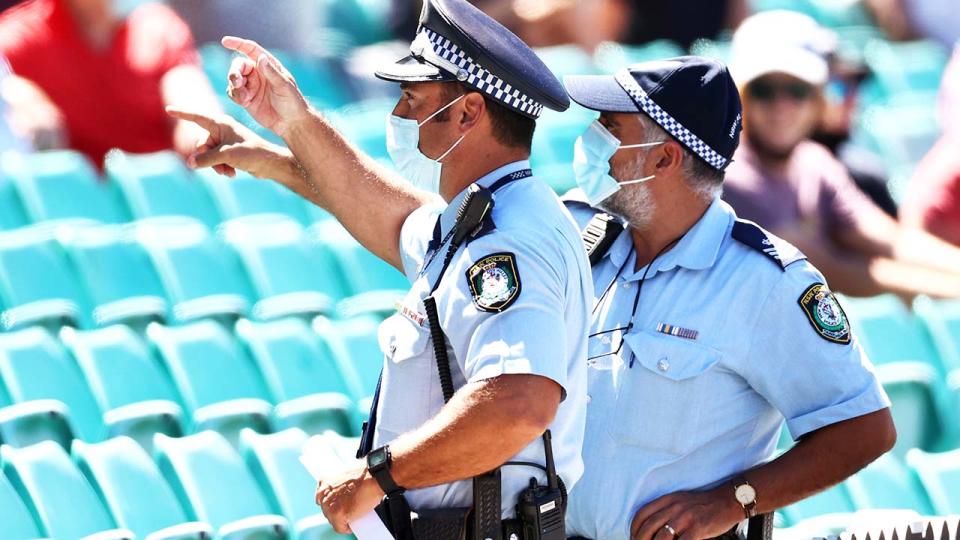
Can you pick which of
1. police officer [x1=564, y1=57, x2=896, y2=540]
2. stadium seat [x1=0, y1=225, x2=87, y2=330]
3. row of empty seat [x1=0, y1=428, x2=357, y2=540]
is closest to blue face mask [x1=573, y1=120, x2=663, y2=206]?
police officer [x1=564, y1=57, x2=896, y2=540]

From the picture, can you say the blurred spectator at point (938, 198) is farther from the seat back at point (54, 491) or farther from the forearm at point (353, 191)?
the seat back at point (54, 491)

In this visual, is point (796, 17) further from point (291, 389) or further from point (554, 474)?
point (554, 474)

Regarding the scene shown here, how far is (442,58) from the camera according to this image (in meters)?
2.12

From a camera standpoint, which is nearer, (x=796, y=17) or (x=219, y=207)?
(x=219, y=207)

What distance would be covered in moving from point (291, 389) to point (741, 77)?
80.8 inches

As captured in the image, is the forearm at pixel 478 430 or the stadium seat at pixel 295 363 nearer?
the forearm at pixel 478 430

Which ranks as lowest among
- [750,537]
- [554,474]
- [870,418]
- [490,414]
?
[750,537]

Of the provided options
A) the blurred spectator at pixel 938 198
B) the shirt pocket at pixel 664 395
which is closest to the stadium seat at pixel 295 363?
the shirt pocket at pixel 664 395

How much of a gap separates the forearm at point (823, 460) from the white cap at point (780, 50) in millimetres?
2697

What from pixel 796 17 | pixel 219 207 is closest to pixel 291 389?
pixel 219 207

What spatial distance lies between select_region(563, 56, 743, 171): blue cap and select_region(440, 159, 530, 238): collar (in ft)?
1.30

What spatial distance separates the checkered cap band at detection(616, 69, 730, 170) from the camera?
8.11ft

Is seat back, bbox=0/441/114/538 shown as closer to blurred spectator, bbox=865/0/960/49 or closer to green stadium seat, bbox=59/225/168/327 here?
green stadium seat, bbox=59/225/168/327

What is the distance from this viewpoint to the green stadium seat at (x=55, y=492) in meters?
3.03
